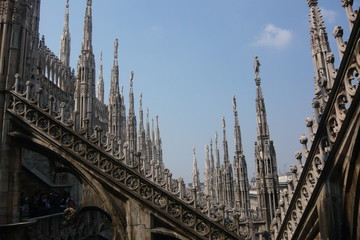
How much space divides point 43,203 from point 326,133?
34.2ft

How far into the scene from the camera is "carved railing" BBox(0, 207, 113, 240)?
8195mm

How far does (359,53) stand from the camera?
425 cm

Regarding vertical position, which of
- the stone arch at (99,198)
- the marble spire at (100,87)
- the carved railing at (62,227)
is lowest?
the carved railing at (62,227)

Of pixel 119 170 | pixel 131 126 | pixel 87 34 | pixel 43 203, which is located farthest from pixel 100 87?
pixel 119 170

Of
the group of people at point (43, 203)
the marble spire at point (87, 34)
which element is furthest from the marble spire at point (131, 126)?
the group of people at point (43, 203)

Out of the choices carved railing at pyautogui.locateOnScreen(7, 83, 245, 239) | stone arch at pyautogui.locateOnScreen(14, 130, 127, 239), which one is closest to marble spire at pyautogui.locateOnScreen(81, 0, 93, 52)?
carved railing at pyautogui.locateOnScreen(7, 83, 245, 239)

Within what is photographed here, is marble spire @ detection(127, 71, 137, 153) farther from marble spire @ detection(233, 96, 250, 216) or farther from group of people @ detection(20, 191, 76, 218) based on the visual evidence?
group of people @ detection(20, 191, 76, 218)

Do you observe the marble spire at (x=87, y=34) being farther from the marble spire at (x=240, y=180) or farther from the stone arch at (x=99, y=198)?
the stone arch at (x=99, y=198)

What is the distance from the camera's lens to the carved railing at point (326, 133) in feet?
14.4

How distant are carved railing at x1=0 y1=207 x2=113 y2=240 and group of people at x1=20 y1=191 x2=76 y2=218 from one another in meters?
0.30

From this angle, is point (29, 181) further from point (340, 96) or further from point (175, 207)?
point (340, 96)

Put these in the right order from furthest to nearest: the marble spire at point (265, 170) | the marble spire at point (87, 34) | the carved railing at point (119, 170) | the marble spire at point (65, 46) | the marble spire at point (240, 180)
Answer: the marble spire at point (65, 46)
the marble spire at point (240, 180)
the marble spire at point (87, 34)
the marble spire at point (265, 170)
the carved railing at point (119, 170)

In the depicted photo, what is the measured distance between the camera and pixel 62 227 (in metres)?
13.6

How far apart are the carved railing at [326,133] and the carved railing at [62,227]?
14.2 ft
